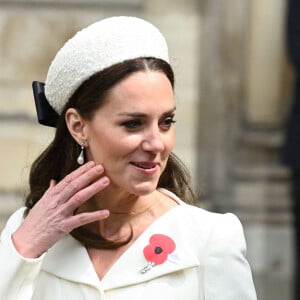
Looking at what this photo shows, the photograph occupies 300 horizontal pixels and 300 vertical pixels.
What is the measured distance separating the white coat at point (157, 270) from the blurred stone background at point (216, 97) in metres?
3.90

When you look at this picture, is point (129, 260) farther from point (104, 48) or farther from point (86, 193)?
point (104, 48)

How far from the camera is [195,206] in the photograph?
154 inches

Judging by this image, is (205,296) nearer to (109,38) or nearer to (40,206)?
(40,206)

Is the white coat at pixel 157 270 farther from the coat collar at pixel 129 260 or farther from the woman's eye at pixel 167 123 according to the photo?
the woman's eye at pixel 167 123

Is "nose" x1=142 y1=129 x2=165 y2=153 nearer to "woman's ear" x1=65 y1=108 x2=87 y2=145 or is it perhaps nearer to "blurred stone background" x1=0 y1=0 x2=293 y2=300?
"woman's ear" x1=65 y1=108 x2=87 y2=145

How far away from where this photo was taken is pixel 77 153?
12.3 feet

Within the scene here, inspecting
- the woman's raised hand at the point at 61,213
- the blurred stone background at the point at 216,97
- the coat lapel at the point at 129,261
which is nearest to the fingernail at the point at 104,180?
the woman's raised hand at the point at 61,213

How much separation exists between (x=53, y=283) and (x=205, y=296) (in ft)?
1.42

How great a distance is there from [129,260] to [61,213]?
0.25 meters

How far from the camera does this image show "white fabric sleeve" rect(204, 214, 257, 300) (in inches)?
140

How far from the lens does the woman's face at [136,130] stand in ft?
11.6

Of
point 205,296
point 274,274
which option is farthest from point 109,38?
point 274,274

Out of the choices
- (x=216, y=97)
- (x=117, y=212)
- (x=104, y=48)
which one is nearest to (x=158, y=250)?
(x=117, y=212)

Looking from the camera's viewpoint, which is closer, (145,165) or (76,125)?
(145,165)
